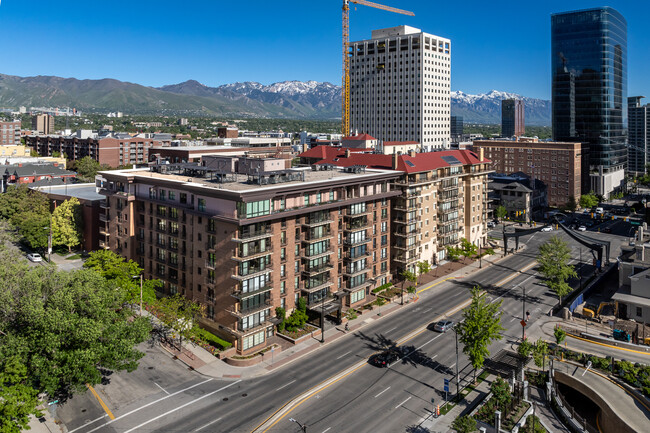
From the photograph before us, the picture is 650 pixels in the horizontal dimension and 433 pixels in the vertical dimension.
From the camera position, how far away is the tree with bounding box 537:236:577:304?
82375 millimetres

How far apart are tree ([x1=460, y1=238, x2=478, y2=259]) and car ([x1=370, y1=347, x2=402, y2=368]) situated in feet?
158

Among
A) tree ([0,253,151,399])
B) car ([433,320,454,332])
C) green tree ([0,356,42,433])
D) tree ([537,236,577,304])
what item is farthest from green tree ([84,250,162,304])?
tree ([537,236,577,304])

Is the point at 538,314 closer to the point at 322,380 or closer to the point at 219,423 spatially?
the point at 322,380

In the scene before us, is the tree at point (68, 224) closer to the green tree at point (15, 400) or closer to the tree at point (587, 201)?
the green tree at point (15, 400)

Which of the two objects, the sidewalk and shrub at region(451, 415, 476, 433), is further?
the sidewalk

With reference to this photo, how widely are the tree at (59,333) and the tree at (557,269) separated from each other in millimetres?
68511

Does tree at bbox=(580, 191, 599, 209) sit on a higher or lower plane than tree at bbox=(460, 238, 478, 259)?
higher

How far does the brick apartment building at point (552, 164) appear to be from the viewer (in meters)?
A: 185

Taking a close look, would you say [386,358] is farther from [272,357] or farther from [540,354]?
[540,354]

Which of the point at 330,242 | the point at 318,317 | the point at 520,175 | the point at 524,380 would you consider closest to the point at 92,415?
the point at 318,317

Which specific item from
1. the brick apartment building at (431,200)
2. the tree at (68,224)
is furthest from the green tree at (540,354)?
the tree at (68,224)

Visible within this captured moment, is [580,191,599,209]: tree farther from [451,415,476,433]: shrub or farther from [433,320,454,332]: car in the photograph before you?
[451,415,476,433]: shrub

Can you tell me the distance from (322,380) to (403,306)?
1177 inches

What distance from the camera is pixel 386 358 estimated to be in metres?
62.4
